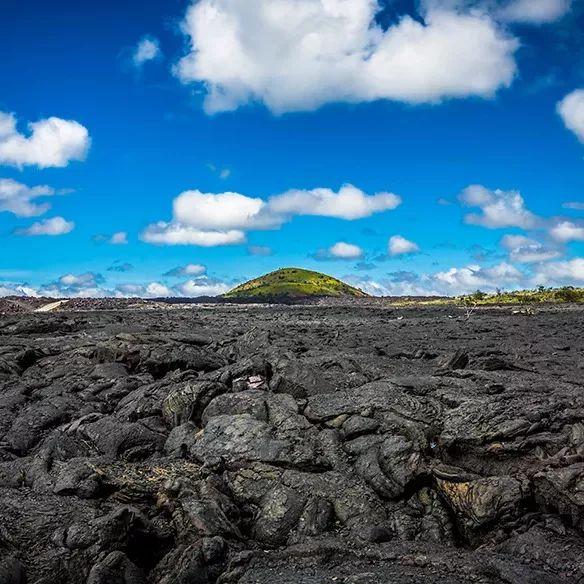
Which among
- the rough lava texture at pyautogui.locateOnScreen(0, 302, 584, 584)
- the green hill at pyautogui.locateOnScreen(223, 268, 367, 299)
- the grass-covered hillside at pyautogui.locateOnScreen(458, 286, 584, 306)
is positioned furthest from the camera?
the green hill at pyautogui.locateOnScreen(223, 268, 367, 299)

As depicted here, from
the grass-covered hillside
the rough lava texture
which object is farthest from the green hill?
the rough lava texture

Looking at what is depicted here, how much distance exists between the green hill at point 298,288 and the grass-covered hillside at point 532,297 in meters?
47.4

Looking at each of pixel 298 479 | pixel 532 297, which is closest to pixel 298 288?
pixel 532 297

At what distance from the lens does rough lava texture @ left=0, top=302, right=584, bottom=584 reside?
47.8ft

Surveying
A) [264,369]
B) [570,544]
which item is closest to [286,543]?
[570,544]

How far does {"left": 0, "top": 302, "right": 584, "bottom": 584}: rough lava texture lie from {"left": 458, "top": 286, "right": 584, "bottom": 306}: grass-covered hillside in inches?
3592

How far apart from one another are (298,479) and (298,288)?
15174cm

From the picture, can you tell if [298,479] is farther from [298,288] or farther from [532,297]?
[298,288]

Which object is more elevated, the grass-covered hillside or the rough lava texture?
the grass-covered hillside

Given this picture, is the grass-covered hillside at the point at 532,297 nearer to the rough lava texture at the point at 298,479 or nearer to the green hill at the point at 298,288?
the green hill at the point at 298,288

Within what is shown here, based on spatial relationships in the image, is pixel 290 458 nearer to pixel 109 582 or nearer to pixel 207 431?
pixel 207 431

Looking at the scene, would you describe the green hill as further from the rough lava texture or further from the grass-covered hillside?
the rough lava texture

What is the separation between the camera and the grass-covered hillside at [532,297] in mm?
109438

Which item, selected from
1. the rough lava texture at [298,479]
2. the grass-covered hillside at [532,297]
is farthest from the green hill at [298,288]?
the rough lava texture at [298,479]
